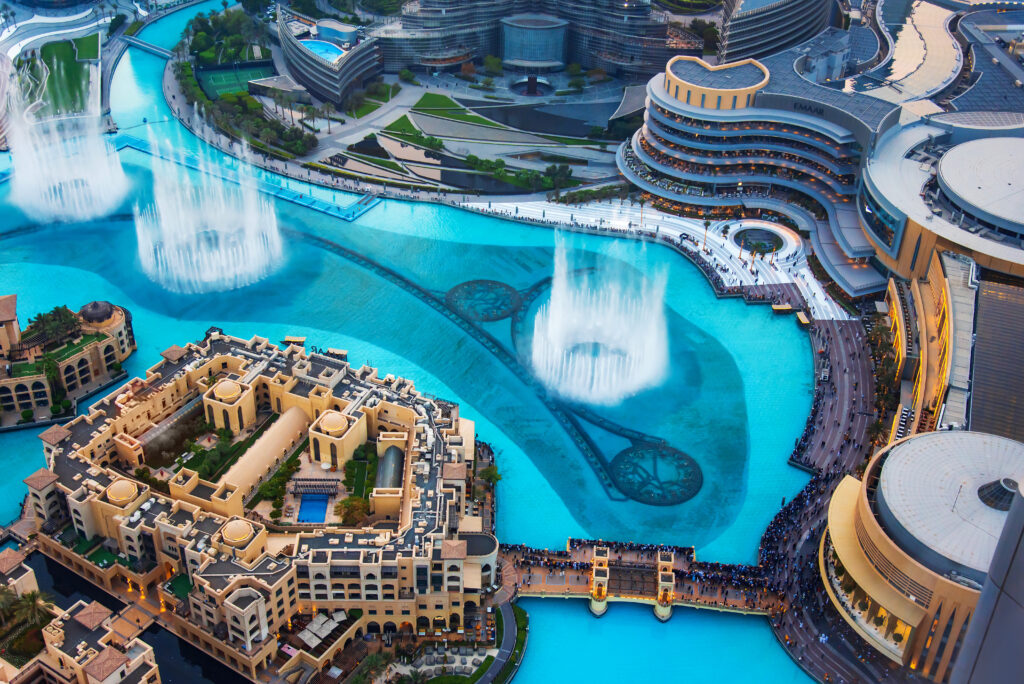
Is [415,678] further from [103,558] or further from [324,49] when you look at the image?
[324,49]

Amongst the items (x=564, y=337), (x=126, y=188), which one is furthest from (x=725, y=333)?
(x=126, y=188)

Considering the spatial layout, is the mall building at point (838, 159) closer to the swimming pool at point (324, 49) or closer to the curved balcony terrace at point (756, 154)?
the curved balcony terrace at point (756, 154)

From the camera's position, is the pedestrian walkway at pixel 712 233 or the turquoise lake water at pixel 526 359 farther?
the pedestrian walkway at pixel 712 233

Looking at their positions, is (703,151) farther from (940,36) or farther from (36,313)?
(36,313)

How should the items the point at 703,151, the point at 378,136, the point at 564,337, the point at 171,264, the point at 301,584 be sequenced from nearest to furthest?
the point at 301,584 < the point at 564,337 < the point at 171,264 < the point at 703,151 < the point at 378,136

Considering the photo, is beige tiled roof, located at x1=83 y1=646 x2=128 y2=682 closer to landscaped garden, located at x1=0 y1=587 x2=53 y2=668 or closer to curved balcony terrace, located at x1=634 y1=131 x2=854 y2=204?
landscaped garden, located at x1=0 y1=587 x2=53 y2=668

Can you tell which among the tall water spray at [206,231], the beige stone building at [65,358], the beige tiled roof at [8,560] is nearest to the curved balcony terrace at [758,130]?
the tall water spray at [206,231]

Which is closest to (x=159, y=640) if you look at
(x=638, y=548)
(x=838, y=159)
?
(x=638, y=548)
